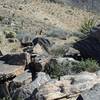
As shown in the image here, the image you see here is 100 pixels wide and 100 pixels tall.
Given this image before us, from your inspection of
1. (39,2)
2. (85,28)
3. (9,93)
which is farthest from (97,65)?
(39,2)

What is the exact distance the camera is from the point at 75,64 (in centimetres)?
1226

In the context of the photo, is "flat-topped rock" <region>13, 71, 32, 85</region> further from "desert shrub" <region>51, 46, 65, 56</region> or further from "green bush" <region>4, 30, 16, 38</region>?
"green bush" <region>4, 30, 16, 38</region>

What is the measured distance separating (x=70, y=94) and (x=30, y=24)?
41.2 ft

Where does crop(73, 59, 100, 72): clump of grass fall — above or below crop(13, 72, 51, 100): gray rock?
below

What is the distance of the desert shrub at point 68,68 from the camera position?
11.8 meters

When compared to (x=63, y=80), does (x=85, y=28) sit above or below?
below

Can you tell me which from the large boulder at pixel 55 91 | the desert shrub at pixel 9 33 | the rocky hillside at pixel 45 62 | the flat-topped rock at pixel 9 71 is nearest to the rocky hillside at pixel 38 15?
the rocky hillside at pixel 45 62

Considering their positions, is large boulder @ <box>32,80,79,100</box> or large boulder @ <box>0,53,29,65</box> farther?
large boulder @ <box>0,53,29,65</box>

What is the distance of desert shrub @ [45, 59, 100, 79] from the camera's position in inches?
466

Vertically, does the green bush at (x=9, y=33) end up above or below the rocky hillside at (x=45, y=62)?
below

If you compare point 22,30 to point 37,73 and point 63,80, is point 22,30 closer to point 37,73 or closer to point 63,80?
point 37,73

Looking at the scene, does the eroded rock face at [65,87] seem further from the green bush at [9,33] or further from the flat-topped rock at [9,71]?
the green bush at [9,33]

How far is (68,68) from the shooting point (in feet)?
39.2

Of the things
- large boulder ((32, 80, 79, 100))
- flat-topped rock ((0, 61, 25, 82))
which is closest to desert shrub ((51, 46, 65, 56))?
flat-topped rock ((0, 61, 25, 82))
